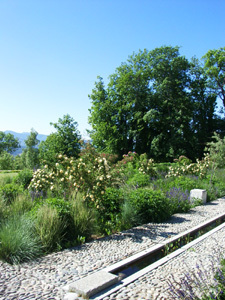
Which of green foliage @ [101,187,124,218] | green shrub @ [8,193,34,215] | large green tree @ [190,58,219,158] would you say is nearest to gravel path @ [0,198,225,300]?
green foliage @ [101,187,124,218]

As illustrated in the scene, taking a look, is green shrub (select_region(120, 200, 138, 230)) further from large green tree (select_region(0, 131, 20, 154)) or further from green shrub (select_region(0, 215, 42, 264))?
large green tree (select_region(0, 131, 20, 154))

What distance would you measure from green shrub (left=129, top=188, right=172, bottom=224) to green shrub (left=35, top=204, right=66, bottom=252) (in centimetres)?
211

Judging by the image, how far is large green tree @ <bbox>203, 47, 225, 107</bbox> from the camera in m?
26.3

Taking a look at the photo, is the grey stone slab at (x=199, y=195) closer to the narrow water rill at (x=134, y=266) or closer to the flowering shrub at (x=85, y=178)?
the narrow water rill at (x=134, y=266)

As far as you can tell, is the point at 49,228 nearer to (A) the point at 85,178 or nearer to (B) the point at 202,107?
(A) the point at 85,178

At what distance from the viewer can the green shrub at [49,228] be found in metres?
4.21

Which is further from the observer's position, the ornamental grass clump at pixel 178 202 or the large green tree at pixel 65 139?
the large green tree at pixel 65 139

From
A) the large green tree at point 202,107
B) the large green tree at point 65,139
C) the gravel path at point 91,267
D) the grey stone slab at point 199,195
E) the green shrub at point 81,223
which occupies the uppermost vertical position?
the large green tree at point 202,107

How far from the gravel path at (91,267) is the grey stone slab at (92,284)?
6.9 inches

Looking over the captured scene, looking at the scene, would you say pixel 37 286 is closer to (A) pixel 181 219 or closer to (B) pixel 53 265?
(B) pixel 53 265

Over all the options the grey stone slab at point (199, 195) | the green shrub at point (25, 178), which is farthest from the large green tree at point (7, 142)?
the grey stone slab at point (199, 195)

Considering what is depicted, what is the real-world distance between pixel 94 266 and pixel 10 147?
71.1 m

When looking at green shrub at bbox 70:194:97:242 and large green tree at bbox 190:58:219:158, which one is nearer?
green shrub at bbox 70:194:97:242

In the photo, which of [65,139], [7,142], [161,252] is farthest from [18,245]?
[7,142]
